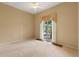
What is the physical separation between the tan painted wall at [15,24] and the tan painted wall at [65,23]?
278mm

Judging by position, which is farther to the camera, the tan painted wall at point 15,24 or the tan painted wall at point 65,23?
the tan painted wall at point 15,24

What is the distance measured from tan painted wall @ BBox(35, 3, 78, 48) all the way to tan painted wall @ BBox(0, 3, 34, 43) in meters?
0.28

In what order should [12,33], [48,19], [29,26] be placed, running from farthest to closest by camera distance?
[48,19] → [12,33] → [29,26]

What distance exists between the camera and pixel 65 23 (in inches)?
120

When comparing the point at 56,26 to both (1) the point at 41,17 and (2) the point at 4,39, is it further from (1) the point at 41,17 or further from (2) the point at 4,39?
(2) the point at 4,39

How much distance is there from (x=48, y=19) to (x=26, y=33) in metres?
1.02

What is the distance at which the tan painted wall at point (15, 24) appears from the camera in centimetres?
304

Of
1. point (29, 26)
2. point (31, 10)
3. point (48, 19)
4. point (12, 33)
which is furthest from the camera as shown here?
point (48, 19)

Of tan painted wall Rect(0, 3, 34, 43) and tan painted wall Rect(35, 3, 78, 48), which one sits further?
tan painted wall Rect(0, 3, 34, 43)

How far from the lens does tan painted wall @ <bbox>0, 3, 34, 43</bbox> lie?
120 inches

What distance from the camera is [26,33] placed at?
3.04m

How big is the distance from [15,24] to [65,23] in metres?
1.76

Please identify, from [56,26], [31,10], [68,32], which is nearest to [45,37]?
[56,26]

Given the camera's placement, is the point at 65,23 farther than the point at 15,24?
No
